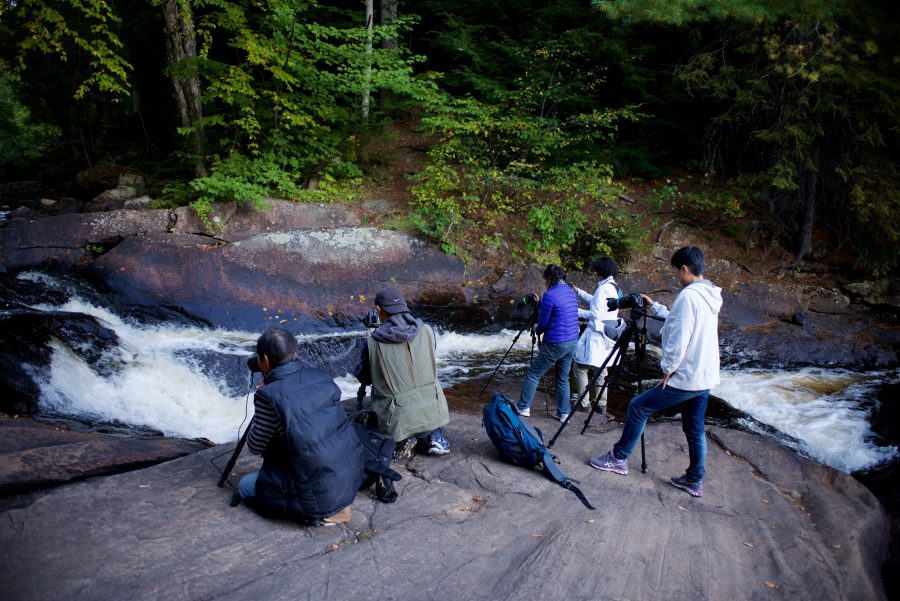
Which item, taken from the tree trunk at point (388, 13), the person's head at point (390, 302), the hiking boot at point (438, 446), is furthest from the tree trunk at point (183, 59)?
the hiking boot at point (438, 446)

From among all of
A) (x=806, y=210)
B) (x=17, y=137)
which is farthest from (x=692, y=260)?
(x=17, y=137)

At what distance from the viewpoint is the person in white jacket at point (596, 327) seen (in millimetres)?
5555

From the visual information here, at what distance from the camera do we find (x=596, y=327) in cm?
577

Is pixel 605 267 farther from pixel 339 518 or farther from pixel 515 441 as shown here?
pixel 339 518

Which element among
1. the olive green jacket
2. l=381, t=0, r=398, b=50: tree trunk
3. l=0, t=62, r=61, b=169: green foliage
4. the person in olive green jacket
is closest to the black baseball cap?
the person in olive green jacket

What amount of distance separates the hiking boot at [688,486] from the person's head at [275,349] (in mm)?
3363

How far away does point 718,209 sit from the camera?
40.0 feet

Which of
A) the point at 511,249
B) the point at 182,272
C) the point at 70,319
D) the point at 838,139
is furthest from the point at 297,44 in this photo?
the point at 838,139

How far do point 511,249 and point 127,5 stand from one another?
12875 mm

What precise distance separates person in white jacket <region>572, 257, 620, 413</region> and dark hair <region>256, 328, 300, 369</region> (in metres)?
3.36

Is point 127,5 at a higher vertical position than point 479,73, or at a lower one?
higher

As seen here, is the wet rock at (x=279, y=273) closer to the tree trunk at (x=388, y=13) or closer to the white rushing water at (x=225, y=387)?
the white rushing water at (x=225, y=387)

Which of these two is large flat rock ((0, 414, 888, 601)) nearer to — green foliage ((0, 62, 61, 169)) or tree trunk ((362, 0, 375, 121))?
tree trunk ((362, 0, 375, 121))

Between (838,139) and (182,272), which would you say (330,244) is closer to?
(182,272)
